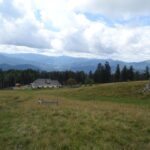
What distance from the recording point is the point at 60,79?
164375 millimetres

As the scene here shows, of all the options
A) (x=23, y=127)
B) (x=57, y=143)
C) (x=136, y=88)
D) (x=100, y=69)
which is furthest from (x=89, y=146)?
(x=100, y=69)

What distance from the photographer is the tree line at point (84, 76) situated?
123 m

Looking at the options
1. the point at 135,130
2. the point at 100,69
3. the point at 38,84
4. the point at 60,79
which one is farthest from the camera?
the point at 60,79

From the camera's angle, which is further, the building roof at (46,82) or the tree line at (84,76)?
the building roof at (46,82)

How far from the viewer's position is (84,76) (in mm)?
149000

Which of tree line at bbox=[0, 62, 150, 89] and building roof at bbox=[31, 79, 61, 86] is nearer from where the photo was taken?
tree line at bbox=[0, 62, 150, 89]

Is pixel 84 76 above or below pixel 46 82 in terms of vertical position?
above

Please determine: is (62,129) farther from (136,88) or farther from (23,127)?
(136,88)

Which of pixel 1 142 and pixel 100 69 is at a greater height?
pixel 100 69

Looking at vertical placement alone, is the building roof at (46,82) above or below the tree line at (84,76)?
below

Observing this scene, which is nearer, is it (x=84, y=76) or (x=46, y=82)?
(x=84, y=76)

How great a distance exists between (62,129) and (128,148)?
405 cm

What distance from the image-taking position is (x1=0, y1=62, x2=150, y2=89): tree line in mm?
123375

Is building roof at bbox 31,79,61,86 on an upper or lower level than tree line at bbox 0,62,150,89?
lower
